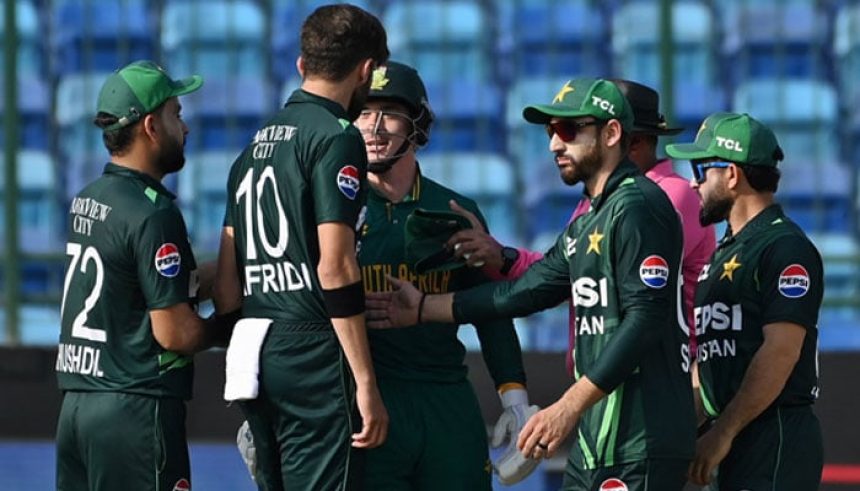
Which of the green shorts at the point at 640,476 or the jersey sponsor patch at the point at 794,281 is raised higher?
the jersey sponsor patch at the point at 794,281

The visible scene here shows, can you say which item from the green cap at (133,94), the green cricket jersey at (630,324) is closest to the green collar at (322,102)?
the green cap at (133,94)

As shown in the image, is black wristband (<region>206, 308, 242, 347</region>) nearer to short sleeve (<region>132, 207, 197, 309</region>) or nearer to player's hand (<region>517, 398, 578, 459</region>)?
short sleeve (<region>132, 207, 197, 309</region>)

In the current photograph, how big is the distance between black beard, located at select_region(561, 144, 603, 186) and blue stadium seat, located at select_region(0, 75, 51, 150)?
358 cm

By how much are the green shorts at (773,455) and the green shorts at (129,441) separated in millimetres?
1497

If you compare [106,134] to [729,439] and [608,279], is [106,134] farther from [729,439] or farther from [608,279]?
[729,439]

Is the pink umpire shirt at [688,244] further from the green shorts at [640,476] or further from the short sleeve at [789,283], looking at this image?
the green shorts at [640,476]

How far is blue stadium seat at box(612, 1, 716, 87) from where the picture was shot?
7.55 meters

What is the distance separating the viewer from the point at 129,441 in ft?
15.9

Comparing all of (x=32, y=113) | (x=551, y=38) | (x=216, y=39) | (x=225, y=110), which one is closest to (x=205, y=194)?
(x=225, y=110)

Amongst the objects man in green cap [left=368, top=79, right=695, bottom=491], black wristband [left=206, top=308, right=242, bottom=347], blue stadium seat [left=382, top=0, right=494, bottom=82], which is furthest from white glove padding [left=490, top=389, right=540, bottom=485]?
blue stadium seat [left=382, top=0, right=494, bottom=82]

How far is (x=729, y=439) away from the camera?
477 centimetres

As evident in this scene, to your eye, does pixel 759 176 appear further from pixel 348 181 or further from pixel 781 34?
pixel 781 34

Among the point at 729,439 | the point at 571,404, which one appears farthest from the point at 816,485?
the point at 571,404

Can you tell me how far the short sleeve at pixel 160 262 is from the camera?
4.79 metres
